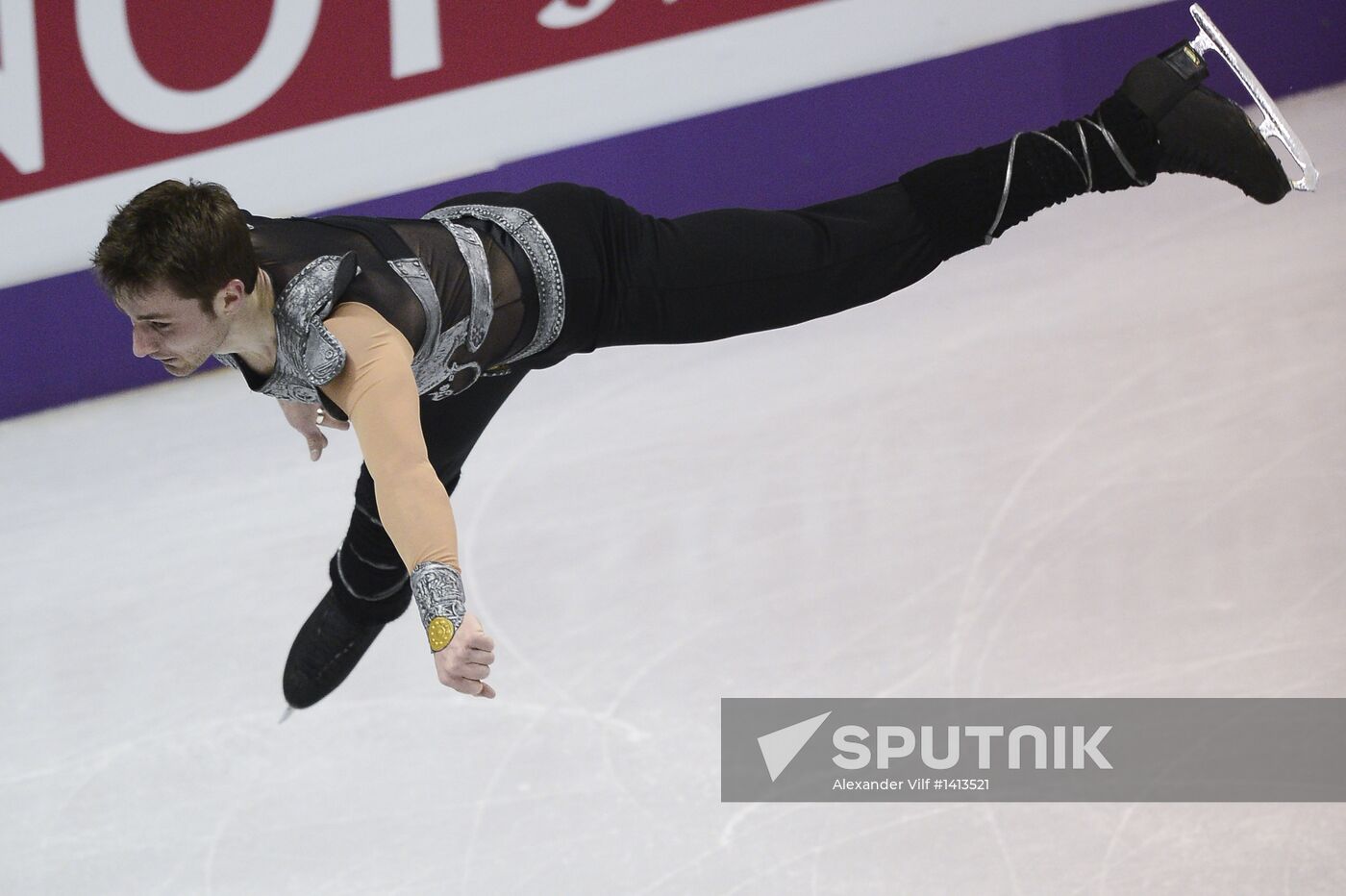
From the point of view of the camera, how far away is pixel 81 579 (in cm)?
356

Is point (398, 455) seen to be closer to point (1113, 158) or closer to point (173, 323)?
point (173, 323)

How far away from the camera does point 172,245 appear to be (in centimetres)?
191

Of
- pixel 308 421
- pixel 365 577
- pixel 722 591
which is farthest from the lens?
pixel 722 591

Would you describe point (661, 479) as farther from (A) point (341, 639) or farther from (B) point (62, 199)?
(B) point (62, 199)

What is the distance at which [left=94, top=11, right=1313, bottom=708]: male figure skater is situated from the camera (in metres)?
1.92

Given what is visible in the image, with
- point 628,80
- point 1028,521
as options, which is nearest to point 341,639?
point 1028,521

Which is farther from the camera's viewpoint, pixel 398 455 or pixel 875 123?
pixel 875 123

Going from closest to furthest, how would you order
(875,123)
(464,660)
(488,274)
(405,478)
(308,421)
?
(464,660) < (405,478) < (488,274) < (308,421) < (875,123)

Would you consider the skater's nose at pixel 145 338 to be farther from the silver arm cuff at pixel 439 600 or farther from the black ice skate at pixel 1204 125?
the black ice skate at pixel 1204 125

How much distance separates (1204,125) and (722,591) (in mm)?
1357
